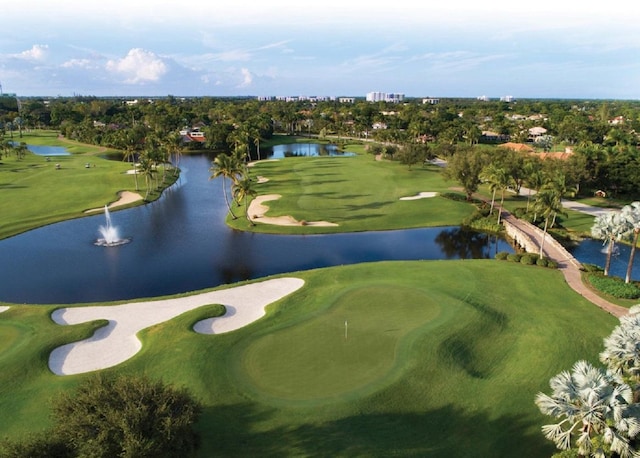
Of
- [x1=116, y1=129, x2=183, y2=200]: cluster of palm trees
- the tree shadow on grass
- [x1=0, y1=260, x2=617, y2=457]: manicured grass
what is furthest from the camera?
[x1=116, y1=129, x2=183, y2=200]: cluster of palm trees

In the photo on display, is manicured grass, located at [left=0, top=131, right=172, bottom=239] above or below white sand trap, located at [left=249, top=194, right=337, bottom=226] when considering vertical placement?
above

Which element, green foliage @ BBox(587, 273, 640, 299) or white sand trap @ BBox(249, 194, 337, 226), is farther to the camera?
white sand trap @ BBox(249, 194, 337, 226)

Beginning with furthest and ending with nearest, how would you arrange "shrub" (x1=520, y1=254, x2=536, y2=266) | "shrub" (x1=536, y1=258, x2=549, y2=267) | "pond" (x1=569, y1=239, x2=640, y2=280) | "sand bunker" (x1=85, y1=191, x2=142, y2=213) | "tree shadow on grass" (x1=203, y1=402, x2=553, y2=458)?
"sand bunker" (x1=85, y1=191, x2=142, y2=213) < "pond" (x1=569, y1=239, x2=640, y2=280) < "shrub" (x1=520, y1=254, x2=536, y2=266) < "shrub" (x1=536, y1=258, x2=549, y2=267) < "tree shadow on grass" (x1=203, y1=402, x2=553, y2=458)

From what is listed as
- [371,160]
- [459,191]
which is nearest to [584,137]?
[371,160]

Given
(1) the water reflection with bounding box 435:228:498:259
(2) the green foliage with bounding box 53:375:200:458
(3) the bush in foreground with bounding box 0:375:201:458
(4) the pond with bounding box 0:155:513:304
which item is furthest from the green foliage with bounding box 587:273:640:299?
(3) the bush in foreground with bounding box 0:375:201:458

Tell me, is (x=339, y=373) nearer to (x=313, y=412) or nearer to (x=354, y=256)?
(x=313, y=412)

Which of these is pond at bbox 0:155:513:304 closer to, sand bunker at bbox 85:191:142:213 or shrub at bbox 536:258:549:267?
sand bunker at bbox 85:191:142:213

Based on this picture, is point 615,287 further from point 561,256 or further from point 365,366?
point 365,366
